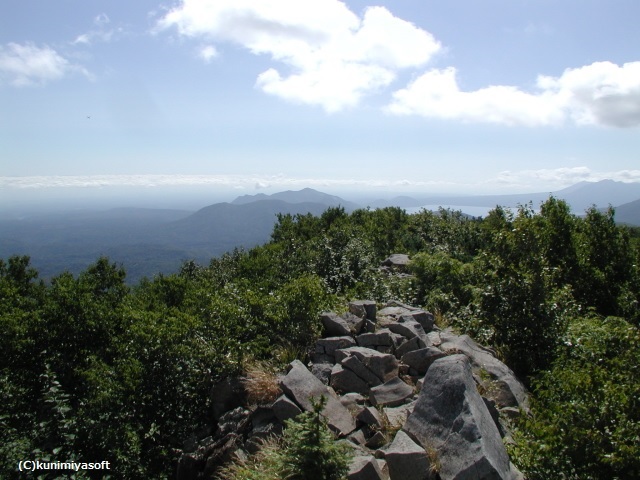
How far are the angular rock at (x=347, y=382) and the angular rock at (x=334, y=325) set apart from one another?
4.66ft

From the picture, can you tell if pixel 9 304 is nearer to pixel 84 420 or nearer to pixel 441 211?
pixel 84 420

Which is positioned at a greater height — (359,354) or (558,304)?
(558,304)

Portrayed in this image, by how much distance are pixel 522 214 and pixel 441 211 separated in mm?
22241

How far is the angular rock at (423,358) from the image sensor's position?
8031mm

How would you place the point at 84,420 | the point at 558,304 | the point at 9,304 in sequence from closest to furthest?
1. the point at 84,420
2. the point at 558,304
3. the point at 9,304

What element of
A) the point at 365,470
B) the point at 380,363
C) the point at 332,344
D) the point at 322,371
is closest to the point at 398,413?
the point at 380,363

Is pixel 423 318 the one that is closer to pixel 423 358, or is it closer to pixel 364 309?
pixel 364 309

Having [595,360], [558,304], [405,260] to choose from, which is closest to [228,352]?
[595,360]

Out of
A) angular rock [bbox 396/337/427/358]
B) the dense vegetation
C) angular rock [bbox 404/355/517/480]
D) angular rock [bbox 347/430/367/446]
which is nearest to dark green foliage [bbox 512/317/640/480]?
the dense vegetation

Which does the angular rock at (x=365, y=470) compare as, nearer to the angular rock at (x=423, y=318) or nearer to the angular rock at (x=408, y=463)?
the angular rock at (x=408, y=463)

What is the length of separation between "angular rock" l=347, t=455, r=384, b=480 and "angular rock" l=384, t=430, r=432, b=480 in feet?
0.67

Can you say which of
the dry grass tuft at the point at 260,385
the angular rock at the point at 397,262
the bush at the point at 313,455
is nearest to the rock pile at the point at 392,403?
the dry grass tuft at the point at 260,385

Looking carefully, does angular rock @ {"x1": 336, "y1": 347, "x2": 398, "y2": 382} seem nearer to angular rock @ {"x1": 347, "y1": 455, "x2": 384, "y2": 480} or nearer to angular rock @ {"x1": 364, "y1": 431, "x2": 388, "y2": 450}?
angular rock @ {"x1": 364, "y1": 431, "x2": 388, "y2": 450}

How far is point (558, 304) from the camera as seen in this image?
9430 mm
